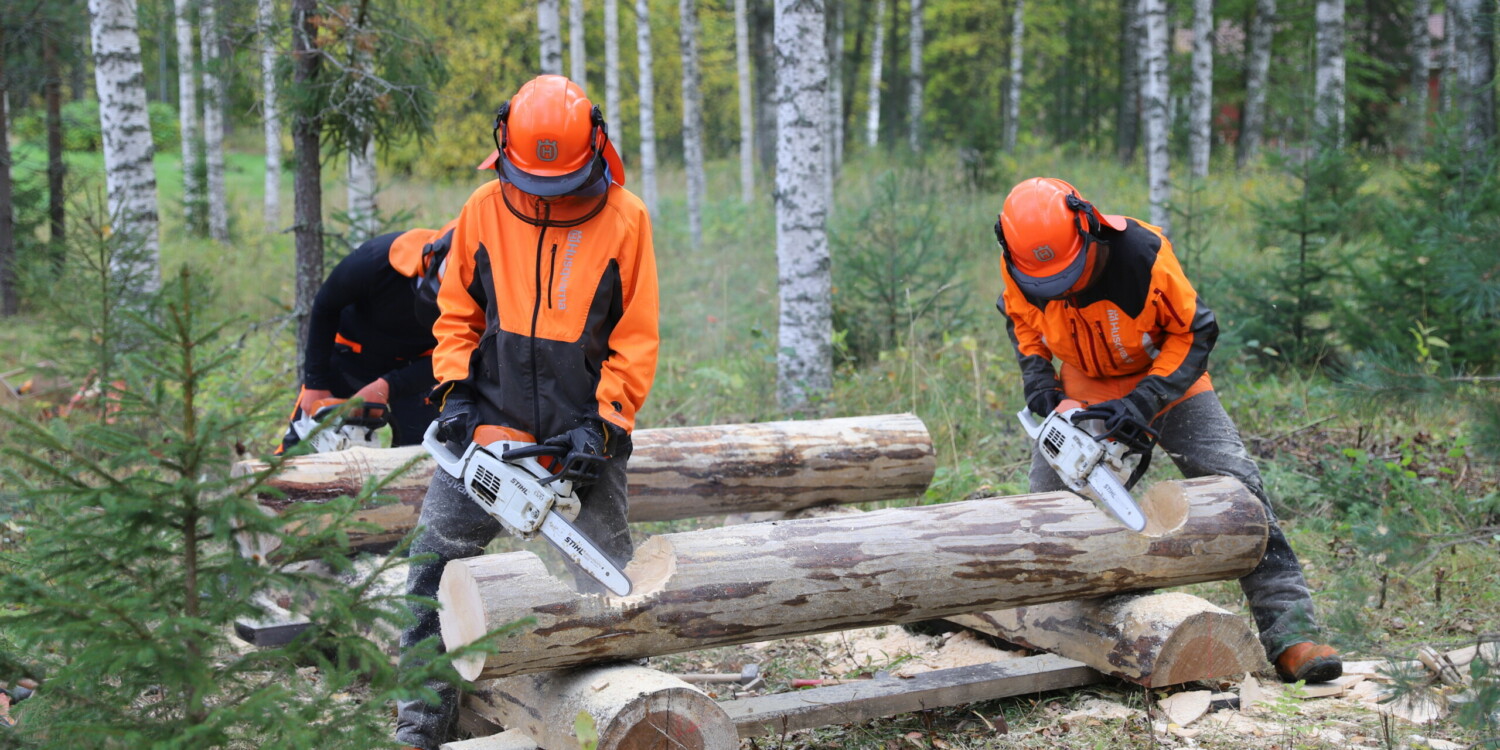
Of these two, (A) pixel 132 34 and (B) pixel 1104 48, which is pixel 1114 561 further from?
(B) pixel 1104 48

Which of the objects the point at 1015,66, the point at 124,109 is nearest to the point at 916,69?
the point at 1015,66

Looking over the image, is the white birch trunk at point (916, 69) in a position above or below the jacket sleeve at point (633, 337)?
above

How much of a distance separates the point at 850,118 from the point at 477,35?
11595 mm

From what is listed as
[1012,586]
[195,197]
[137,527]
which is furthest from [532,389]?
[195,197]

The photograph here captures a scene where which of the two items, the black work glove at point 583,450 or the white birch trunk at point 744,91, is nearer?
the black work glove at point 583,450

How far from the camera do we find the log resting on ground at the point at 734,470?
458 centimetres

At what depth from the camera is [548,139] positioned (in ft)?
11.0

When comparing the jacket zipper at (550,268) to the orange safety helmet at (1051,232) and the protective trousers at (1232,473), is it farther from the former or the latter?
the protective trousers at (1232,473)

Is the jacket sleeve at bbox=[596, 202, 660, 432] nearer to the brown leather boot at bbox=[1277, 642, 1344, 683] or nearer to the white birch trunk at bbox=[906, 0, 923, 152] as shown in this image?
the brown leather boot at bbox=[1277, 642, 1344, 683]

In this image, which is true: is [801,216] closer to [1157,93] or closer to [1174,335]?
[1174,335]

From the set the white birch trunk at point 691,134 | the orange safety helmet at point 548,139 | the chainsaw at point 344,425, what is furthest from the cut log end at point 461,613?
the white birch trunk at point 691,134

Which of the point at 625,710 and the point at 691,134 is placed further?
the point at 691,134

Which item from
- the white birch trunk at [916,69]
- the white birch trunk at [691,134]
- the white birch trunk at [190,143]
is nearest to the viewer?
the white birch trunk at [691,134]

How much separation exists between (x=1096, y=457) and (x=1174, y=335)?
Answer: 0.61 metres
